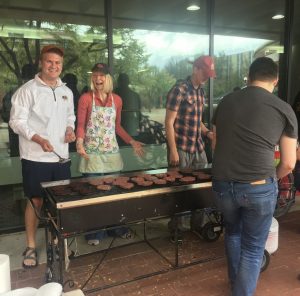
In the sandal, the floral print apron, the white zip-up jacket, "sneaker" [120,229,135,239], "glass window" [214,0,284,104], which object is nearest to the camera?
the white zip-up jacket

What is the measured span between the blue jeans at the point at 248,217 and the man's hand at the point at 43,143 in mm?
1354

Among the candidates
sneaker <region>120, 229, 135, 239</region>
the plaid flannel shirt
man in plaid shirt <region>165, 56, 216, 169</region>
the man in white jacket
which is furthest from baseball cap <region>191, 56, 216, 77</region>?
sneaker <region>120, 229, 135, 239</region>

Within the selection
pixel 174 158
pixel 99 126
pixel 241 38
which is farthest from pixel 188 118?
pixel 241 38

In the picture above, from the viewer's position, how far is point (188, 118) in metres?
3.66

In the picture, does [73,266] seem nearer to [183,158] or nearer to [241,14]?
Answer: [183,158]

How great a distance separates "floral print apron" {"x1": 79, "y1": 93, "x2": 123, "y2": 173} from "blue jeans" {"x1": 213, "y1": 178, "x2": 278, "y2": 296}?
1.29m

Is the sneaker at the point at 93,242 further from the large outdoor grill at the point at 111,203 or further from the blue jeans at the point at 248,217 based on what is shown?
the blue jeans at the point at 248,217

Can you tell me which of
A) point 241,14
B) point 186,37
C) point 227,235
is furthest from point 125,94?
point 227,235

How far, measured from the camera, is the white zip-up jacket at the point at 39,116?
9.91ft

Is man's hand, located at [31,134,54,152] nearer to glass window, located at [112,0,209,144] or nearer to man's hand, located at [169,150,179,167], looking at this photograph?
A: man's hand, located at [169,150,179,167]

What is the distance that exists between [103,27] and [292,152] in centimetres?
294

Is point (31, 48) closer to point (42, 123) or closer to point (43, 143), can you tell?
point (42, 123)

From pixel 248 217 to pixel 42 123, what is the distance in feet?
6.25

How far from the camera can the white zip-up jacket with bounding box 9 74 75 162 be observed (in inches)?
119
